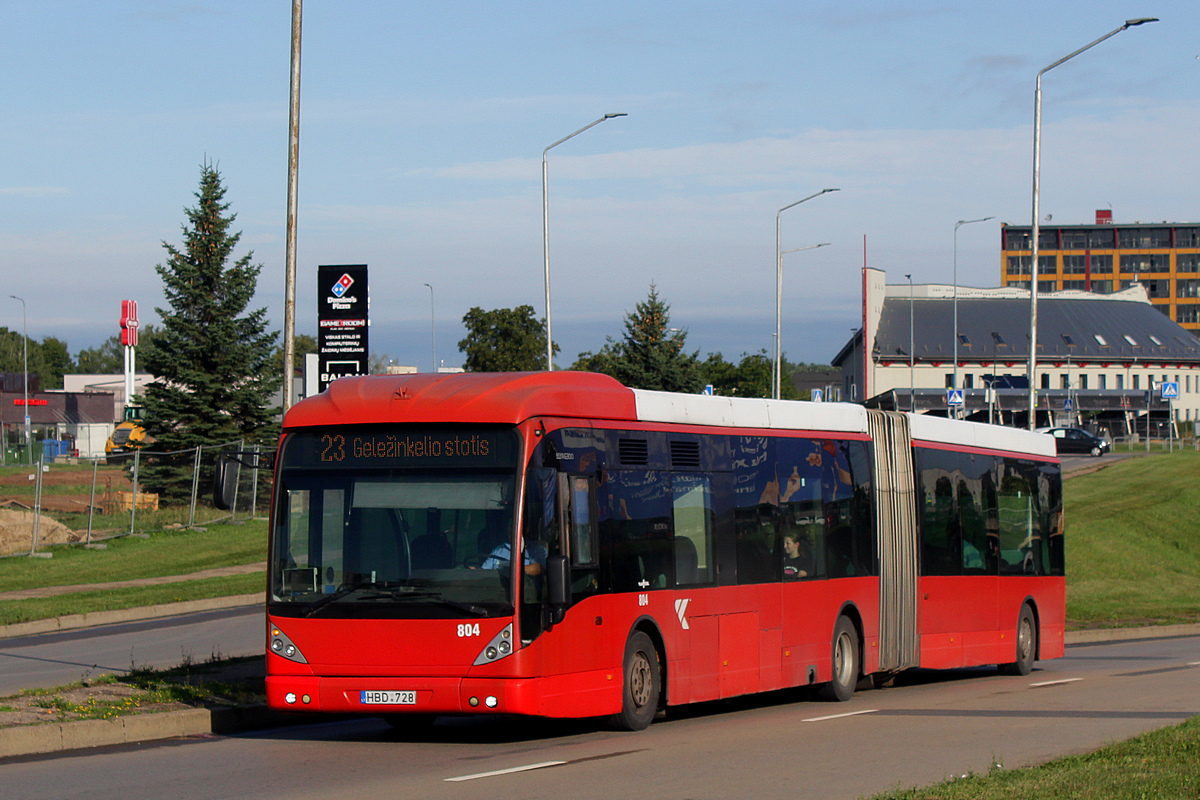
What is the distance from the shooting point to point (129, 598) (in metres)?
25.1

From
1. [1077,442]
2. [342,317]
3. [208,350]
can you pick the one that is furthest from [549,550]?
[1077,442]

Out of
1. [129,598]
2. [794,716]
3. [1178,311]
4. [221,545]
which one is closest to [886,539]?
[794,716]

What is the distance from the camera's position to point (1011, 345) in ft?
380

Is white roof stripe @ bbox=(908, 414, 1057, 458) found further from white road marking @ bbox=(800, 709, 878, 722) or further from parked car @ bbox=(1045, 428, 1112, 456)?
parked car @ bbox=(1045, 428, 1112, 456)

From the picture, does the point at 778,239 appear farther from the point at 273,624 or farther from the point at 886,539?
the point at 273,624

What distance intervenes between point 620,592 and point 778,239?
45.1 meters

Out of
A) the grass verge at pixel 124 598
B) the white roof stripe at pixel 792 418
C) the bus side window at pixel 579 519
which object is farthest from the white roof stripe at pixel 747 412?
the grass verge at pixel 124 598

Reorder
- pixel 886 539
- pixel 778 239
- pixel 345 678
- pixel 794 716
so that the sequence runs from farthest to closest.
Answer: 1. pixel 778 239
2. pixel 886 539
3. pixel 794 716
4. pixel 345 678

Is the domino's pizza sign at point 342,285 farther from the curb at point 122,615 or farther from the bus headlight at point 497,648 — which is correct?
the bus headlight at point 497,648

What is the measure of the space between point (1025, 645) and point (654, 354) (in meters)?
41.4

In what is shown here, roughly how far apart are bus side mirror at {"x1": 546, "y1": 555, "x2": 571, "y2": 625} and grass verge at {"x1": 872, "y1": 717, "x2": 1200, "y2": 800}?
324 cm

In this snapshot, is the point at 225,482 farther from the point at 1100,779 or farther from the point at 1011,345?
the point at 1011,345

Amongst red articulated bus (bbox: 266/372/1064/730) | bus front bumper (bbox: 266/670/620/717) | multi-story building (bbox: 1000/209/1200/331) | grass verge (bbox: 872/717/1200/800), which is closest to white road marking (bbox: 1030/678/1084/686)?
red articulated bus (bbox: 266/372/1064/730)

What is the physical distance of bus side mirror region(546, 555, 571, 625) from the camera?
10.6m
